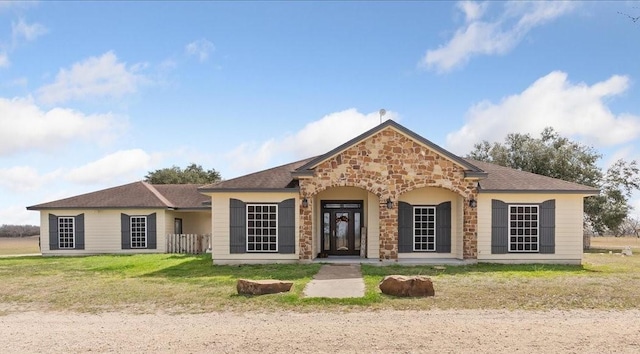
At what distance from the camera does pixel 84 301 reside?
11.8m

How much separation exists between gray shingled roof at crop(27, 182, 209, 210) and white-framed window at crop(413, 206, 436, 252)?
1150 centimetres

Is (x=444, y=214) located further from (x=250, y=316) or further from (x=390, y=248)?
(x=250, y=316)

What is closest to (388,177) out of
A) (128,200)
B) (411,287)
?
(411,287)

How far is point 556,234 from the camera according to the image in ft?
62.5

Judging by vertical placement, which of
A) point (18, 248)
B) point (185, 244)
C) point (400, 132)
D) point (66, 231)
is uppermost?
point (400, 132)

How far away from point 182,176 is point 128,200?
25.0 m

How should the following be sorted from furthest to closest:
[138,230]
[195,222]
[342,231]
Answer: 1. [195,222]
2. [138,230]
3. [342,231]

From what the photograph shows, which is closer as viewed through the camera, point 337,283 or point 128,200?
point 337,283

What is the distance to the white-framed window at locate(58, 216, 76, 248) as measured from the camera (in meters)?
26.0

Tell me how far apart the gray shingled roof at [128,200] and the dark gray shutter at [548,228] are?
15803mm

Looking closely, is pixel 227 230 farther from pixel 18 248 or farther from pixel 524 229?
pixel 18 248

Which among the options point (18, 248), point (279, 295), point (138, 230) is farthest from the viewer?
point (18, 248)

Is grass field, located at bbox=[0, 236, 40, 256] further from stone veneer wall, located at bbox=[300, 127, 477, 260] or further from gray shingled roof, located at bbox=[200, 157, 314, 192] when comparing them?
stone veneer wall, located at bbox=[300, 127, 477, 260]

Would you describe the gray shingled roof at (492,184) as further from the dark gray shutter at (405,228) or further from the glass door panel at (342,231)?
the dark gray shutter at (405,228)
